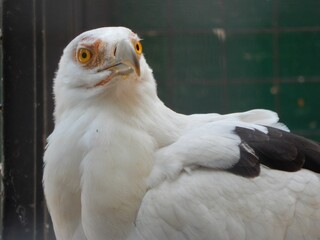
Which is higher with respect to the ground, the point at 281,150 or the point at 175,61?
the point at 175,61

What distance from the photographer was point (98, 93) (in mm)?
2301

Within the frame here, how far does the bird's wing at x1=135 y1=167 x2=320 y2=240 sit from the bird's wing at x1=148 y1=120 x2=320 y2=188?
0.03 m

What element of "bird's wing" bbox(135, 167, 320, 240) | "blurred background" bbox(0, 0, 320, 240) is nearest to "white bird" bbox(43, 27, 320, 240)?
"bird's wing" bbox(135, 167, 320, 240)

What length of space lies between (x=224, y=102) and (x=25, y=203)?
1192mm

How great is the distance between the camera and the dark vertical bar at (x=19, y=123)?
287cm

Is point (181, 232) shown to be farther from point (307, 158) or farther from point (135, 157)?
point (307, 158)

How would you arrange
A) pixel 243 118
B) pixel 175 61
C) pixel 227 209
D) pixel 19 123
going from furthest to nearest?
pixel 175 61 < pixel 19 123 < pixel 243 118 < pixel 227 209

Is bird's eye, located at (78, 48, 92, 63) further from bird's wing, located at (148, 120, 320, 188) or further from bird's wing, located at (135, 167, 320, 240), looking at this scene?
bird's wing, located at (135, 167, 320, 240)

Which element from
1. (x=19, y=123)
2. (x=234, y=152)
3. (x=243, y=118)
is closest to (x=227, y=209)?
(x=234, y=152)

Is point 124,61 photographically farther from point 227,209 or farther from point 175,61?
point 175,61

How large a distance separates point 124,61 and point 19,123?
34.9 inches

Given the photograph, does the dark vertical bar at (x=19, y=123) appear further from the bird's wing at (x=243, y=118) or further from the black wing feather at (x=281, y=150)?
the black wing feather at (x=281, y=150)

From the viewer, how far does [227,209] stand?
2150mm

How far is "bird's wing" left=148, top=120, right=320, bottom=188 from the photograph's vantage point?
2.22 m
